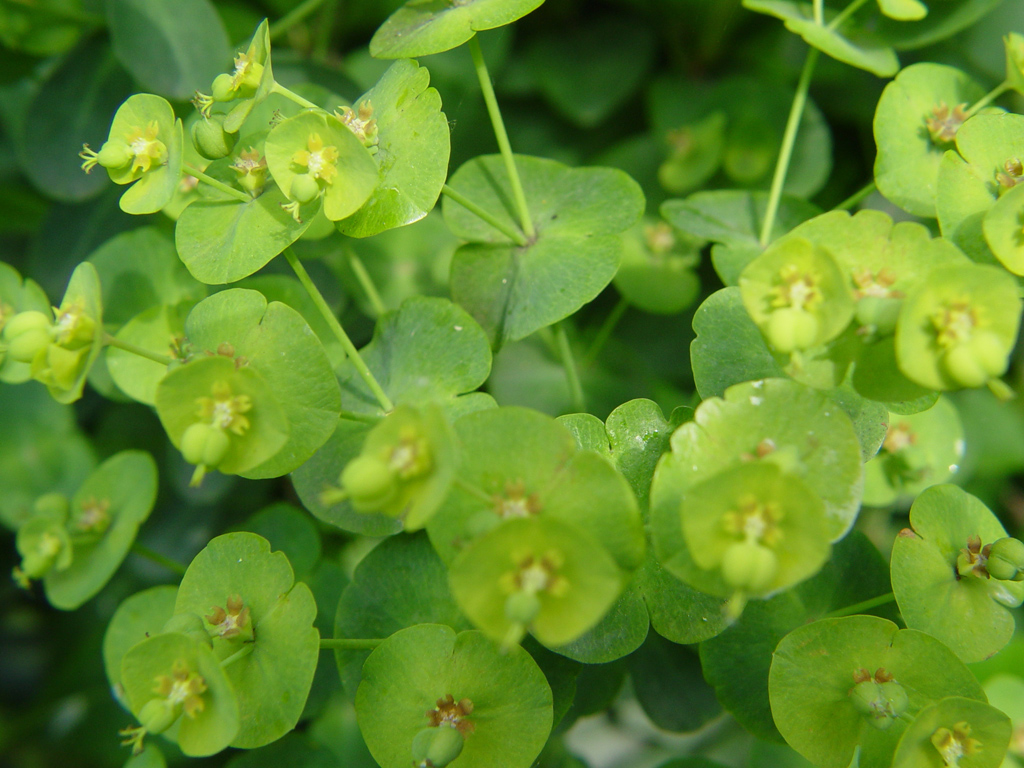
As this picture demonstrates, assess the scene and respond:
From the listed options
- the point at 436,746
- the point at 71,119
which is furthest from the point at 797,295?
the point at 71,119

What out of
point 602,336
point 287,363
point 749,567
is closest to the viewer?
point 749,567

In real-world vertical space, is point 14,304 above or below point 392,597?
above

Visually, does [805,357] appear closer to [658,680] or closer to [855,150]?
[658,680]

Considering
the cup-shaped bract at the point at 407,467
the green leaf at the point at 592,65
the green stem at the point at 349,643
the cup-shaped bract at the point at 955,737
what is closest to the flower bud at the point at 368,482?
the cup-shaped bract at the point at 407,467

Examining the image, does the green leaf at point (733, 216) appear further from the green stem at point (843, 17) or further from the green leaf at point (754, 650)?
the green leaf at point (754, 650)

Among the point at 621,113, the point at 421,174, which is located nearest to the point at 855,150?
the point at 621,113

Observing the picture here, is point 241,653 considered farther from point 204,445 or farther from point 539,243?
point 539,243

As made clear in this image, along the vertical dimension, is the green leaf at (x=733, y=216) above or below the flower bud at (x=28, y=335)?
below
